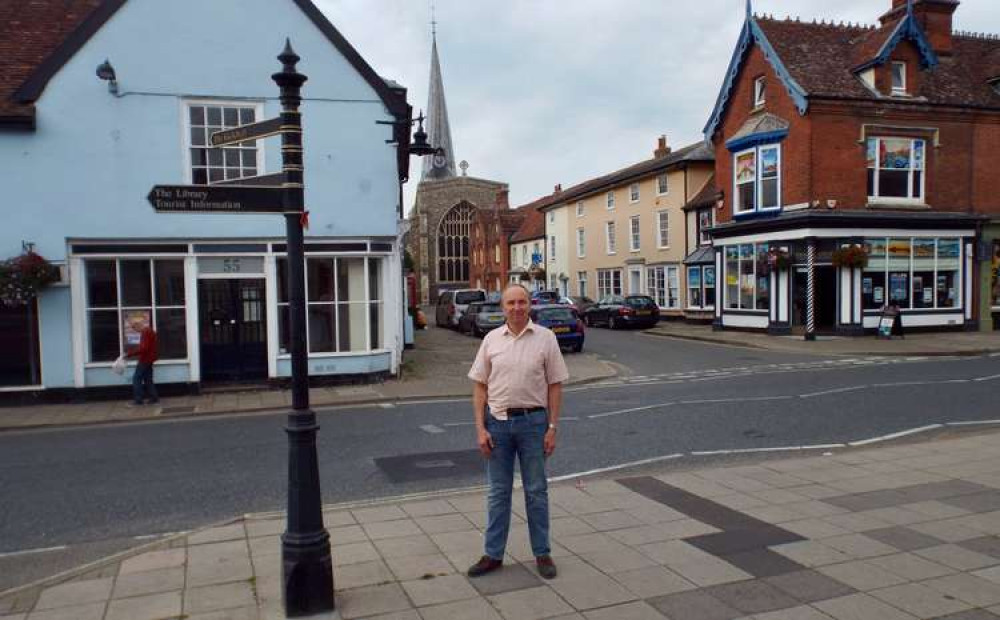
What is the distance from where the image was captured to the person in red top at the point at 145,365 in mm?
14250

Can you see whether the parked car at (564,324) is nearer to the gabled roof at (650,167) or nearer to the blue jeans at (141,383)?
the blue jeans at (141,383)

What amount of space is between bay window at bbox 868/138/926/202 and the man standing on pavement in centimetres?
2454

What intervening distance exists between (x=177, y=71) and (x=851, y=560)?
49.0 feet

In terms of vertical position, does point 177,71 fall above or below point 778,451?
above

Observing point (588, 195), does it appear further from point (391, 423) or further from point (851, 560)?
point (851, 560)

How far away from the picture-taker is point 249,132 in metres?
5.00

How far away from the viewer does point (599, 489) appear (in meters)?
7.27

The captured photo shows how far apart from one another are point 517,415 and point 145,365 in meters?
11.5

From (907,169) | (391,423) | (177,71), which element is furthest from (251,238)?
(907,169)

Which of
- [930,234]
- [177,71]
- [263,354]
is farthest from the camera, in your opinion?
[930,234]

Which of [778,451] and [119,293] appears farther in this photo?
[119,293]

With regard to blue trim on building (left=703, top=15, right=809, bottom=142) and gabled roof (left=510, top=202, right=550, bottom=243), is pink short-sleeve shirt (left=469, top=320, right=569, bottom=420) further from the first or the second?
gabled roof (left=510, top=202, right=550, bottom=243)

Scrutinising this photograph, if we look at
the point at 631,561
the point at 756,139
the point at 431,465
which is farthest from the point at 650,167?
the point at 631,561

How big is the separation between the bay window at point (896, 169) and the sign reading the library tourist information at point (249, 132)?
2539 cm
